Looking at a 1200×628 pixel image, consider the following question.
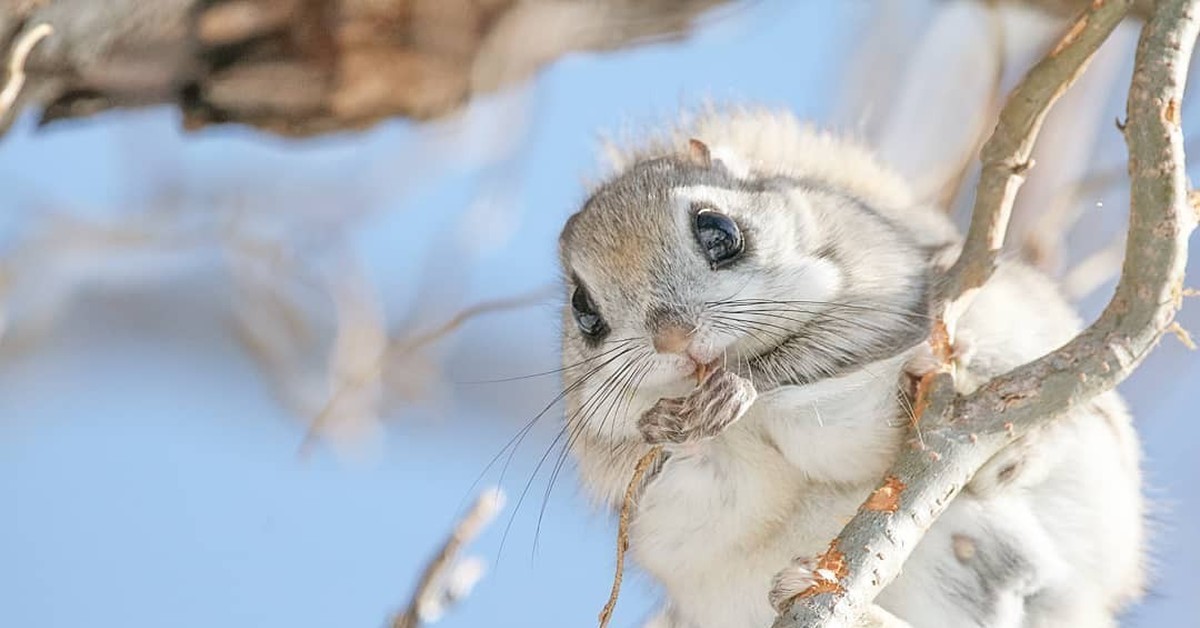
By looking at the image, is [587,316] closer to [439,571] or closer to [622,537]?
[622,537]

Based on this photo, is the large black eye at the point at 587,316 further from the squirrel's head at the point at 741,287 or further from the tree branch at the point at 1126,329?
the tree branch at the point at 1126,329

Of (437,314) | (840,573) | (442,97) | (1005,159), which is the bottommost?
(437,314)

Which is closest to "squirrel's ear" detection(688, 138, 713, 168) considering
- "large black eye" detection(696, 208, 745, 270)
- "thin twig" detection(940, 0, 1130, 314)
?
"large black eye" detection(696, 208, 745, 270)

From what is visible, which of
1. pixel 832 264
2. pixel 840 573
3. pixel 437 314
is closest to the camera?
pixel 840 573

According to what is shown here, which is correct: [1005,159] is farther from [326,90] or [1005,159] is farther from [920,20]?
[920,20]

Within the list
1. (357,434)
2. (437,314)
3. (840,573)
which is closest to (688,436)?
(840,573)

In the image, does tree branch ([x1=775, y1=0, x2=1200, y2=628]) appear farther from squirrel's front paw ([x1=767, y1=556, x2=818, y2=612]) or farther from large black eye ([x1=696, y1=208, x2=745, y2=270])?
large black eye ([x1=696, y1=208, x2=745, y2=270])
